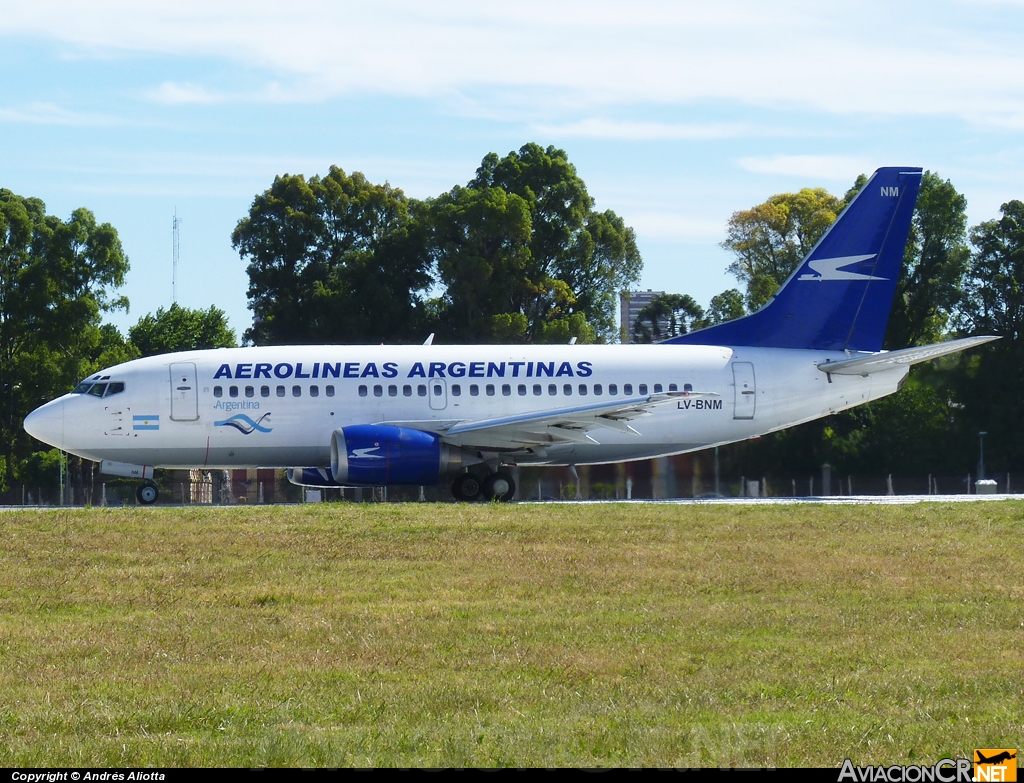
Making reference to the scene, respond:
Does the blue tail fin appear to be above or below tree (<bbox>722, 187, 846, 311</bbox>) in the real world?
below

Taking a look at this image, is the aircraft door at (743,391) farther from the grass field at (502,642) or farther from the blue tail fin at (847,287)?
the grass field at (502,642)

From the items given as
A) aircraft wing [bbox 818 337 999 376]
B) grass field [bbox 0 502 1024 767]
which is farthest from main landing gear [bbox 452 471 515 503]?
aircraft wing [bbox 818 337 999 376]

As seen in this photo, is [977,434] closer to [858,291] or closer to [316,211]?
[858,291]

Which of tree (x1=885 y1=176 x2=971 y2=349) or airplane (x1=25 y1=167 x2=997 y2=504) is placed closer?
airplane (x1=25 y1=167 x2=997 y2=504)

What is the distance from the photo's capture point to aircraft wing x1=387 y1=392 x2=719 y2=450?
1152 inches

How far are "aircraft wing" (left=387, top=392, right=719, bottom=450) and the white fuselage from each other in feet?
0.65

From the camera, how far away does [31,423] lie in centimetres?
2934

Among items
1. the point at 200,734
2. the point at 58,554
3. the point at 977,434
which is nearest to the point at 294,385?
the point at 58,554

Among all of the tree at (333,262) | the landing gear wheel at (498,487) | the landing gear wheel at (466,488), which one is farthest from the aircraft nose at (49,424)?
the tree at (333,262)

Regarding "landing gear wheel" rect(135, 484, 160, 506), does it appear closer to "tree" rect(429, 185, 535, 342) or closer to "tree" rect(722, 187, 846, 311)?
"tree" rect(429, 185, 535, 342)

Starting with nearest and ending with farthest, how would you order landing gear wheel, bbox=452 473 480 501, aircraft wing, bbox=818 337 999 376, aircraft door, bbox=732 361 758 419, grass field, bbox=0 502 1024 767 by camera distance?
grass field, bbox=0 502 1024 767 < landing gear wheel, bbox=452 473 480 501 < aircraft wing, bbox=818 337 999 376 < aircraft door, bbox=732 361 758 419

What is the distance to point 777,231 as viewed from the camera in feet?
232

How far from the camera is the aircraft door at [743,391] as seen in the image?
32438mm

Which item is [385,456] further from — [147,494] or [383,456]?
[147,494]
